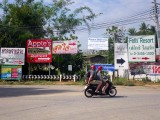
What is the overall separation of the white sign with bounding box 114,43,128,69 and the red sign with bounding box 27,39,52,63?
6.65 metres

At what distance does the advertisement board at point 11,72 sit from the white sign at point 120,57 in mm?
9402

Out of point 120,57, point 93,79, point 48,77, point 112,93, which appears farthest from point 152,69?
point 93,79

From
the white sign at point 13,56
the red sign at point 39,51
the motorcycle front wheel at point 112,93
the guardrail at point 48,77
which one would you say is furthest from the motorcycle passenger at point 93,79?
the white sign at point 13,56

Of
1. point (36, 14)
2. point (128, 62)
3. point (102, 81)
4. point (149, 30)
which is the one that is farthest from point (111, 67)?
point (149, 30)

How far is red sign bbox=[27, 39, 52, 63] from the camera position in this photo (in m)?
36.1

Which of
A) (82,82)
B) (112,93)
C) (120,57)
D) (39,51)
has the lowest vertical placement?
(112,93)

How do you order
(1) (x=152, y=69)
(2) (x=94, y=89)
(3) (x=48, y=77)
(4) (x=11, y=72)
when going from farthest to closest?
(3) (x=48, y=77) < (4) (x=11, y=72) < (1) (x=152, y=69) < (2) (x=94, y=89)

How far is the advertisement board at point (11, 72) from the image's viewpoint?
1377 inches

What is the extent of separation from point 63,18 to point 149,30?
3331 cm

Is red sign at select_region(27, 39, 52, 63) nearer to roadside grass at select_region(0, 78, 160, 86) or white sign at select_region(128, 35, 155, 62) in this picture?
roadside grass at select_region(0, 78, 160, 86)

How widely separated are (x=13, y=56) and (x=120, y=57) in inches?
414

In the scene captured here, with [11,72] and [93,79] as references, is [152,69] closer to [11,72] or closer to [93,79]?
[11,72]

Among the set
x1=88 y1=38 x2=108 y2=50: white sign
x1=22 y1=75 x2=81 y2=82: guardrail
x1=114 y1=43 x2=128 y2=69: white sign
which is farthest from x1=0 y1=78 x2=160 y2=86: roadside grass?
x1=88 y1=38 x2=108 y2=50: white sign

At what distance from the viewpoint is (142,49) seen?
3422 centimetres
